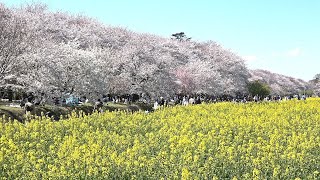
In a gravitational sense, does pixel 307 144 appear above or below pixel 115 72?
below

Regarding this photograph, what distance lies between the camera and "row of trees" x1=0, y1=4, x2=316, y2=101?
34.4 m

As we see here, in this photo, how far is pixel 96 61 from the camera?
41.0m

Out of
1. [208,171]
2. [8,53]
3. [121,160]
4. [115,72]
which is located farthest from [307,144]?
[115,72]

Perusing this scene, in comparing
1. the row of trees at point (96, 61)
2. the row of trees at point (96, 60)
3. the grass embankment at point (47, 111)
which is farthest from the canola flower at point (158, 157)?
the row of trees at point (96, 61)

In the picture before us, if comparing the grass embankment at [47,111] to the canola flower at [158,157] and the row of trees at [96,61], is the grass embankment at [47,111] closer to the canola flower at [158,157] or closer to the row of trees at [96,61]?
the row of trees at [96,61]

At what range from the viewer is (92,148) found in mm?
11805

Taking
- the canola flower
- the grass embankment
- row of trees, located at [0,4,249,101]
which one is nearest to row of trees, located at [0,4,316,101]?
row of trees, located at [0,4,249,101]

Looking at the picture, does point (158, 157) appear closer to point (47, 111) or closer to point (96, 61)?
point (47, 111)

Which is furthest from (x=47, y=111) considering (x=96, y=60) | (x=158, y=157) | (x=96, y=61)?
(x=158, y=157)

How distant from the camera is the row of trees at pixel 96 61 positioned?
34375 millimetres

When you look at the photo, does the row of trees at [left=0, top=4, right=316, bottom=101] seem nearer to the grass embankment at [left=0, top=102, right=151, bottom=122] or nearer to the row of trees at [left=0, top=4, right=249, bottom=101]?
the row of trees at [left=0, top=4, right=249, bottom=101]

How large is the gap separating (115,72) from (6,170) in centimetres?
3849

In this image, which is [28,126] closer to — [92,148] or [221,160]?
[92,148]

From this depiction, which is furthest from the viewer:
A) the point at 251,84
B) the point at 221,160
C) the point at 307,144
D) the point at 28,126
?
the point at 251,84
